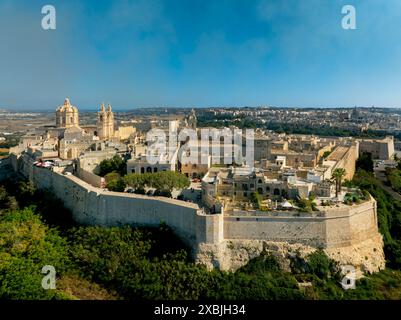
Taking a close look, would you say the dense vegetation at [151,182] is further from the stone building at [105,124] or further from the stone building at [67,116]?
the stone building at [67,116]

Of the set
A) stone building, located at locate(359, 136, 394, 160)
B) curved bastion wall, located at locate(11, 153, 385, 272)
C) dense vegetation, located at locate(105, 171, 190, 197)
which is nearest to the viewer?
curved bastion wall, located at locate(11, 153, 385, 272)

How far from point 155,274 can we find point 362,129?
55.9m

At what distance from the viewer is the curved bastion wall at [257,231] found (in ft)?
52.7

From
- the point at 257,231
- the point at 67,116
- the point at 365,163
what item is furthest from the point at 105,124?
the point at 257,231

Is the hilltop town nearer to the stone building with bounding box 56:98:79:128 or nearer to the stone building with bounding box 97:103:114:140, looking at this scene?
the stone building with bounding box 97:103:114:140

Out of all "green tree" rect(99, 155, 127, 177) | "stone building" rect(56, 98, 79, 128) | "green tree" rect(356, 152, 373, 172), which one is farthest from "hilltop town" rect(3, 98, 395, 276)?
"stone building" rect(56, 98, 79, 128)

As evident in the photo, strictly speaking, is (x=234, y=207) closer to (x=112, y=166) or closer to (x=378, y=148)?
(x=112, y=166)

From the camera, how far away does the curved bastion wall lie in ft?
52.7

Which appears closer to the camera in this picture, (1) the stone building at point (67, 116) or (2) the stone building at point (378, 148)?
Answer: (1) the stone building at point (67, 116)

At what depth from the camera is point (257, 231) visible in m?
16.5

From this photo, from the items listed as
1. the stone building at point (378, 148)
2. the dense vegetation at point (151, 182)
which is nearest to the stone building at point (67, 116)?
the dense vegetation at point (151, 182)

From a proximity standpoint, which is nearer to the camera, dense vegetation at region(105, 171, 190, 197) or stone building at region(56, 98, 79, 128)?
dense vegetation at region(105, 171, 190, 197)

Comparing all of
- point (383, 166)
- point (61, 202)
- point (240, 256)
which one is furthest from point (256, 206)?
point (383, 166)

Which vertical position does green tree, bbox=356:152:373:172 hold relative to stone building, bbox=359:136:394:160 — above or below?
below
